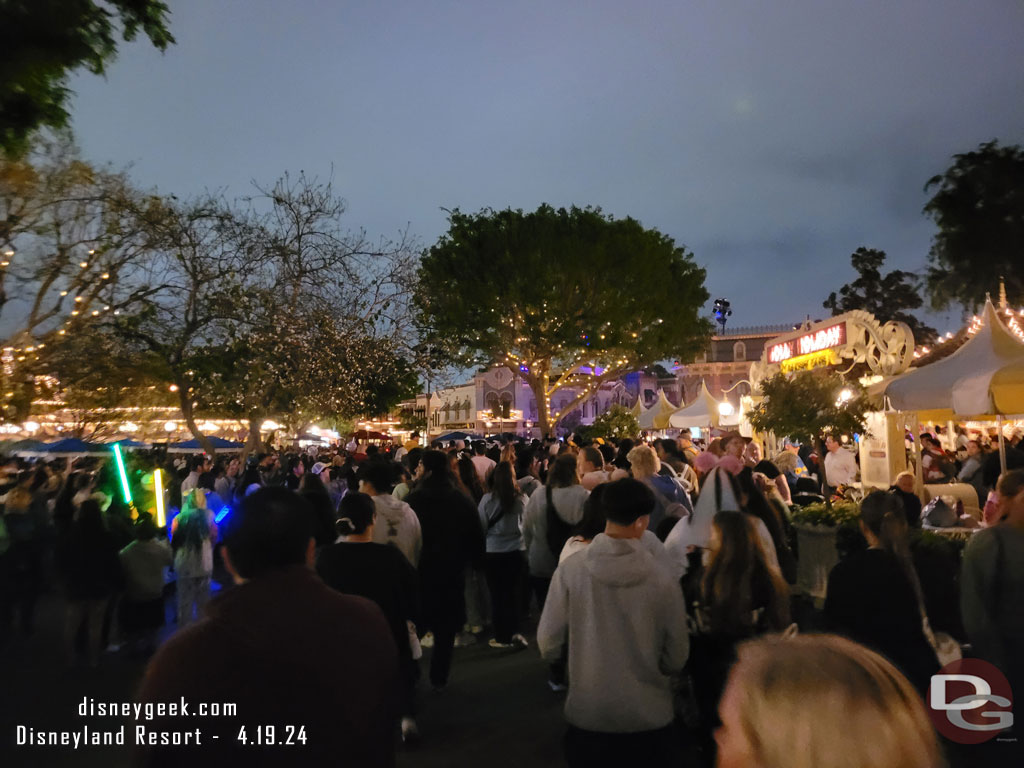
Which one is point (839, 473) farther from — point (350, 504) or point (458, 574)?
point (350, 504)

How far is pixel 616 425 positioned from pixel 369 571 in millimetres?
24674

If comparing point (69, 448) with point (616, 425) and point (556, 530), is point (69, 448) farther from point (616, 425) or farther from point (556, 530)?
point (616, 425)

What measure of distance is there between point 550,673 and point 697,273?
30169 mm

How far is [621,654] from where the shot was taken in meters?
3.04

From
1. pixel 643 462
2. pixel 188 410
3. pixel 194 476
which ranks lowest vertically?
pixel 194 476

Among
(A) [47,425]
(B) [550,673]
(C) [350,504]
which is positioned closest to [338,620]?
(C) [350,504]

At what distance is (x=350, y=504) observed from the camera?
13.6ft

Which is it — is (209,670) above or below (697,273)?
below

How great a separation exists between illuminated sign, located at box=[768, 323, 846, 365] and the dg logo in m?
13.2

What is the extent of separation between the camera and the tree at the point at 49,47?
572 centimetres

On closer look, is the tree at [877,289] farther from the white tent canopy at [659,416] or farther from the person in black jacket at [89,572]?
the person in black jacket at [89,572]

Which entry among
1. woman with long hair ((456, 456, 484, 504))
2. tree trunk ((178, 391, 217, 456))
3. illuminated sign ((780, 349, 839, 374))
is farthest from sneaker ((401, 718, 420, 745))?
tree trunk ((178, 391, 217, 456))

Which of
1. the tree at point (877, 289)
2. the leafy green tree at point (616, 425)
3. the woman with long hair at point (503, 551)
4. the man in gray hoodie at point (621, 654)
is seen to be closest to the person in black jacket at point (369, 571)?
the man in gray hoodie at point (621, 654)

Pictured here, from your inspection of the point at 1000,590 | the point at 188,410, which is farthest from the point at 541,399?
the point at 1000,590
